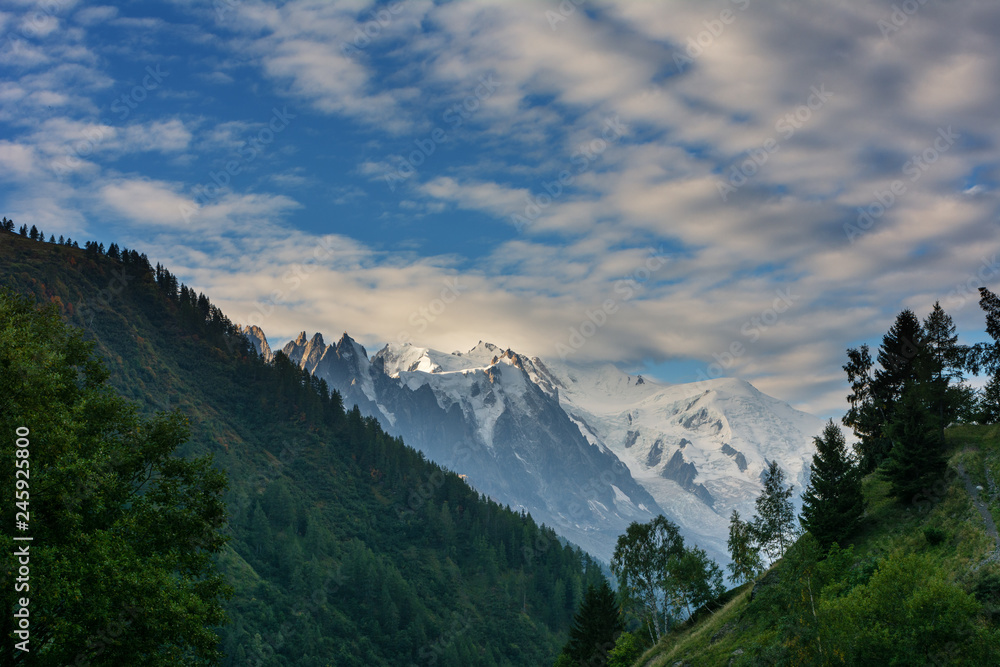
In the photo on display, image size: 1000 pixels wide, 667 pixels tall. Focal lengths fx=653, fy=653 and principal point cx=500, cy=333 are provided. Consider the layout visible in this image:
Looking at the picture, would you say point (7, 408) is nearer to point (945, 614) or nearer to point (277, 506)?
point (945, 614)

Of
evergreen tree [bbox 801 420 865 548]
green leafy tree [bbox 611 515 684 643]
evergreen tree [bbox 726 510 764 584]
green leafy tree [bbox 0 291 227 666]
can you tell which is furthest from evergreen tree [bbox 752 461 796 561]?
green leafy tree [bbox 0 291 227 666]

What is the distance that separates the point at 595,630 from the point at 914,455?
44.8 meters

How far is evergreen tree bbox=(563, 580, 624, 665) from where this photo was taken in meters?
77.6

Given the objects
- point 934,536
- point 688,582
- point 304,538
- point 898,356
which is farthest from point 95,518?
point 304,538

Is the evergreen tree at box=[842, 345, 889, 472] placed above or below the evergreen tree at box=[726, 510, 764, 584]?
above

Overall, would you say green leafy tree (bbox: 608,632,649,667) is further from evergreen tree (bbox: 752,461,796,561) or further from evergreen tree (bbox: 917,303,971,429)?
evergreen tree (bbox: 917,303,971,429)

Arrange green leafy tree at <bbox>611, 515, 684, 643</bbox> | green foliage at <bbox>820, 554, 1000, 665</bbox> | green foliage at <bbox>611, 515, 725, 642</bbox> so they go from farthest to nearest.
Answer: green leafy tree at <bbox>611, 515, 684, 643</bbox>
green foliage at <bbox>611, 515, 725, 642</bbox>
green foliage at <bbox>820, 554, 1000, 665</bbox>

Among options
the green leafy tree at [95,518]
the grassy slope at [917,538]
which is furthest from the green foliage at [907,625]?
the green leafy tree at [95,518]

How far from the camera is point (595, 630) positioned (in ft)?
263

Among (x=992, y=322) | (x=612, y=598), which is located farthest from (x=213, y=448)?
(x=992, y=322)

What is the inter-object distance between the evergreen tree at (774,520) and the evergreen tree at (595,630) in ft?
71.7

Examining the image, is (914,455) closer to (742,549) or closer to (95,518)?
(742,549)

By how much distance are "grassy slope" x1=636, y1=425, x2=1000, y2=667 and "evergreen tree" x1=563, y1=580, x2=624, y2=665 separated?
56.2ft

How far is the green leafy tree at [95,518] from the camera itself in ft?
70.3
